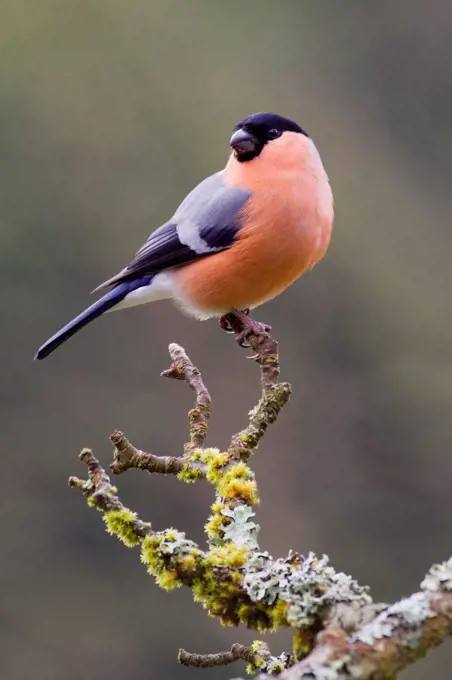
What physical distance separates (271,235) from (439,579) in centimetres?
68

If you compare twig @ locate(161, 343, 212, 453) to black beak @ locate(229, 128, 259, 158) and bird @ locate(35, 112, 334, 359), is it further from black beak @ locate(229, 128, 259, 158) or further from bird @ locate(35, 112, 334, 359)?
black beak @ locate(229, 128, 259, 158)

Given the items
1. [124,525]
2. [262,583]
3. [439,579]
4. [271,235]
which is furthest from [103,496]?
[271,235]

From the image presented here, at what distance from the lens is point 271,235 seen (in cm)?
110

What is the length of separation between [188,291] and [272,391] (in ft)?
1.26

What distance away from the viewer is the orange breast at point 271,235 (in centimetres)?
110

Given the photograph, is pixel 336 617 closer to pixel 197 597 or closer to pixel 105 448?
pixel 197 597

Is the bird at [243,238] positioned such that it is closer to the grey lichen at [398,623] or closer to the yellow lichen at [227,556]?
the yellow lichen at [227,556]

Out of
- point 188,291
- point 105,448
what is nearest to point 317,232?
point 188,291

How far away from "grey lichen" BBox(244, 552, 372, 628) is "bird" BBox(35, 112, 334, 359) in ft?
1.61

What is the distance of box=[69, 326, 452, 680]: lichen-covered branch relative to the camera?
1.47 feet

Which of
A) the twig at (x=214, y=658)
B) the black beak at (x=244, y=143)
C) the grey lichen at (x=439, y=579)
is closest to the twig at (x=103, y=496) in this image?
the twig at (x=214, y=658)

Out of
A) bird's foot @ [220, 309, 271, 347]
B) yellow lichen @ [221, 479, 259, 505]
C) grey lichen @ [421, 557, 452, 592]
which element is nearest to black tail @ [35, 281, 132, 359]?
bird's foot @ [220, 309, 271, 347]

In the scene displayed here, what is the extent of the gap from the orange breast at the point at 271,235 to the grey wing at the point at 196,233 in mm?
16

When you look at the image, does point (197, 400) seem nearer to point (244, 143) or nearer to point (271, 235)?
point (271, 235)
